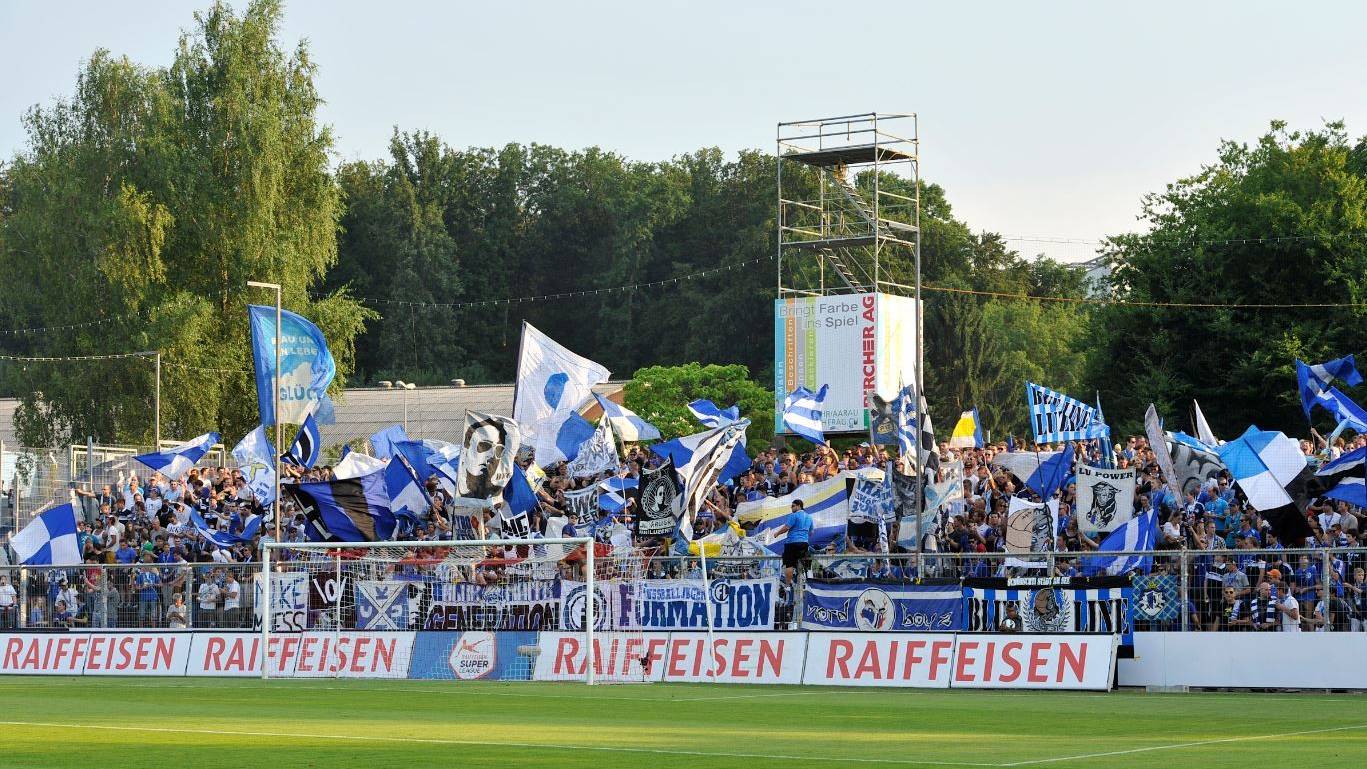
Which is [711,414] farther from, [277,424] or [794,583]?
[794,583]

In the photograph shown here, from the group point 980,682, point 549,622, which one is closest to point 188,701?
point 549,622

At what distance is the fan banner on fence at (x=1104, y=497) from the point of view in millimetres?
26984

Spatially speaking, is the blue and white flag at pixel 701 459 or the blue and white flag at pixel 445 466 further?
the blue and white flag at pixel 445 466

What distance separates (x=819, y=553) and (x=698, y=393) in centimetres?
5112

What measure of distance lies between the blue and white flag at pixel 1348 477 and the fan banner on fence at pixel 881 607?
5.87m

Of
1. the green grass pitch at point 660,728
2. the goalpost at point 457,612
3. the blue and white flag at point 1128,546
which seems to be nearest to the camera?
the green grass pitch at point 660,728

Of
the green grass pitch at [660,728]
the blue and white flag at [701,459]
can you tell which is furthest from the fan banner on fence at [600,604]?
the blue and white flag at [701,459]

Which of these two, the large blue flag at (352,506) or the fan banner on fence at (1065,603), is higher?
the large blue flag at (352,506)

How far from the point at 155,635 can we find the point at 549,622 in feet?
24.2

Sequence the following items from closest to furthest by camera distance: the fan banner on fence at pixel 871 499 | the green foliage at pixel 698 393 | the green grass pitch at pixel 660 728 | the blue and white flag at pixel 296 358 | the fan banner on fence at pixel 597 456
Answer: the green grass pitch at pixel 660 728, the fan banner on fence at pixel 871 499, the fan banner on fence at pixel 597 456, the blue and white flag at pixel 296 358, the green foliage at pixel 698 393

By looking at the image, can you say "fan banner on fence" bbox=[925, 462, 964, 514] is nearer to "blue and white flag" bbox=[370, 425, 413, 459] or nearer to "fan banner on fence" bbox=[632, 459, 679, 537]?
A: "fan banner on fence" bbox=[632, 459, 679, 537]

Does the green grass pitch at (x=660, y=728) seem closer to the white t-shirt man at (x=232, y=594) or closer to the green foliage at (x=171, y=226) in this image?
the white t-shirt man at (x=232, y=594)

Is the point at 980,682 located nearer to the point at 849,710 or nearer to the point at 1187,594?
the point at 1187,594

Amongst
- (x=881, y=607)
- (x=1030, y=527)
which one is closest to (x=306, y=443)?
(x=881, y=607)
